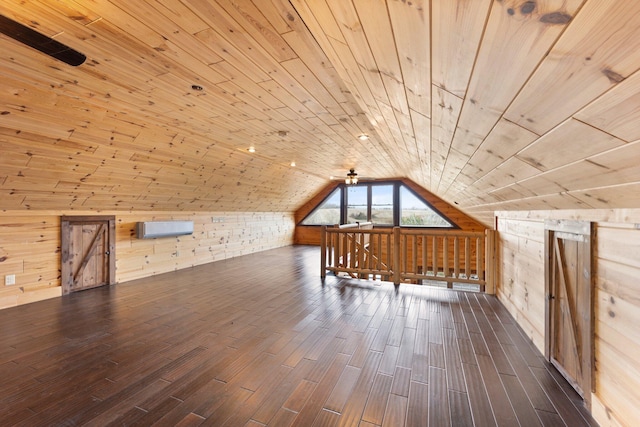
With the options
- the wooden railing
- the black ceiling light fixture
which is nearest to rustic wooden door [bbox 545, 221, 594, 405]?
the wooden railing

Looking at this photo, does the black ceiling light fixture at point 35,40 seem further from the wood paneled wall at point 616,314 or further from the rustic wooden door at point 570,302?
the rustic wooden door at point 570,302

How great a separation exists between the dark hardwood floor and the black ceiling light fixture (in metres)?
2.07

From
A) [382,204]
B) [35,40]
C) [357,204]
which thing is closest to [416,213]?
[382,204]

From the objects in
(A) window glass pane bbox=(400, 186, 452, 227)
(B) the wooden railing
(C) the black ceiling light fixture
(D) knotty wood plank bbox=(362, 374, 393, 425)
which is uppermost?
(C) the black ceiling light fixture

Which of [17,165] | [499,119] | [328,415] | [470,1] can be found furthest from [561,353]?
[17,165]

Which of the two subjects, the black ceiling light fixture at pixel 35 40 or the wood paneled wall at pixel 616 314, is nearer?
the black ceiling light fixture at pixel 35 40

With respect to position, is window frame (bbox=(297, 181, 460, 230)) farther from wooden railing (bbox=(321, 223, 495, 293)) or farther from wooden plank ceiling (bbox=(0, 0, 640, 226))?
wooden plank ceiling (bbox=(0, 0, 640, 226))

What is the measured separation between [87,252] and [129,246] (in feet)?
2.17

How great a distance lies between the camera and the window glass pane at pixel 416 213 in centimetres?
892

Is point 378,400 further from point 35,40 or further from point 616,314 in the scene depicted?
point 35,40

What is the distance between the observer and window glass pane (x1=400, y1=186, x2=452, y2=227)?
892 cm

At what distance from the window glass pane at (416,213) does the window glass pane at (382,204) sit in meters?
0.37

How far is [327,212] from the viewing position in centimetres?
1063

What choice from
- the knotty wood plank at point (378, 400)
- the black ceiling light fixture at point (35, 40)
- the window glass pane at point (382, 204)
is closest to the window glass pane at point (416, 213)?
the window glass pane at point (382, 204)
